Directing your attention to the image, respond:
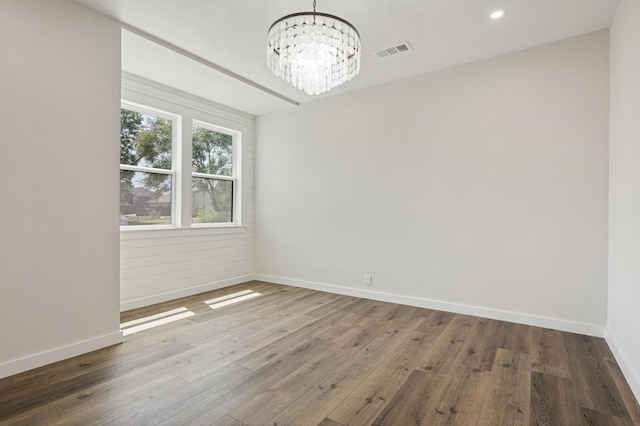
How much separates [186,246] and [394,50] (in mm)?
3507

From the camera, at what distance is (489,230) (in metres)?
3.54

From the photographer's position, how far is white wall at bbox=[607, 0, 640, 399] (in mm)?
2145

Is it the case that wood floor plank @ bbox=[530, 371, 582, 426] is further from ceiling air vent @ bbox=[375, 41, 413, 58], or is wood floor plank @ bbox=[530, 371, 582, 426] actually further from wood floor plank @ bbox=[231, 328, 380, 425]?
ceiling air vent @ bbox=[375, 41, 413, 58]

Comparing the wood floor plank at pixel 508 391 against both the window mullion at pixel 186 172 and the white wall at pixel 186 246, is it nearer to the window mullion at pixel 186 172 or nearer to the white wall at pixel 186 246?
the white wall at pixel 186 246

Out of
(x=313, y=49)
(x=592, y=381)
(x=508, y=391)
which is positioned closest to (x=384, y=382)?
(x=508, y=391)

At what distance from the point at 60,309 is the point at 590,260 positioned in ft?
15.0

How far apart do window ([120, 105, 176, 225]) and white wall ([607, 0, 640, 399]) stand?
4611mm

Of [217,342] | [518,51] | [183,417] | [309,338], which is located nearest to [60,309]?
[217,342]

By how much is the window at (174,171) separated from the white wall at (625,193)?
451 centimetres

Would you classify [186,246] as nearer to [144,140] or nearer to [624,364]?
[144,140]

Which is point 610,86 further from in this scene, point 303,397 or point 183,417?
point 183,417

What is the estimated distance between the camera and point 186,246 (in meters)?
4.47

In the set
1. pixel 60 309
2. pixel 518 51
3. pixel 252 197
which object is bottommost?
pixel 60 309

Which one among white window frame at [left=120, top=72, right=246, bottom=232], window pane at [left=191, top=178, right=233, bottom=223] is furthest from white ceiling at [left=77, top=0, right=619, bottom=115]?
window pane at [left=191, top=178, right=233, bottom=223]
